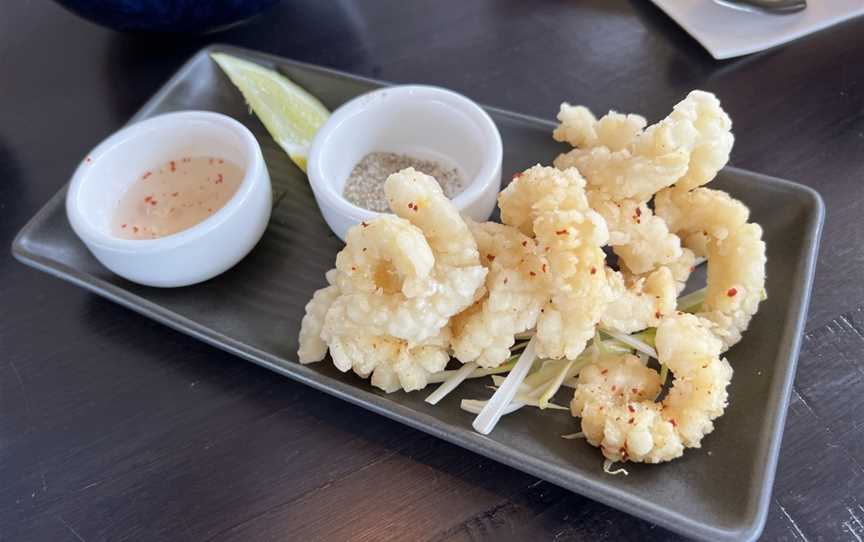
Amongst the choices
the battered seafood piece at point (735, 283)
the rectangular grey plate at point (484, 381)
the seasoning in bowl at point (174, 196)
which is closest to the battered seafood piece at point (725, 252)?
the battered seafood piece at point (735, 283)

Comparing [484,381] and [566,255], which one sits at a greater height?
[566,255]

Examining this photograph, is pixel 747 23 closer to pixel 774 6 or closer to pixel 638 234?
pixel 774 6

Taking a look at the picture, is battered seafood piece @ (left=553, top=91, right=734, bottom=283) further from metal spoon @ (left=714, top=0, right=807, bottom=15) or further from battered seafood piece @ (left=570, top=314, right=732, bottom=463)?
metal spoon @ (left=714, top=0, right=807, bottom=15)

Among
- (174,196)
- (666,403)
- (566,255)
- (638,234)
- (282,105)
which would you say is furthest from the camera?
(282,105)

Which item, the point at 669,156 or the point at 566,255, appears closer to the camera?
the point at 566,255

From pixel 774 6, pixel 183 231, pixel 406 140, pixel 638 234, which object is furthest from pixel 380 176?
pixel 774 6

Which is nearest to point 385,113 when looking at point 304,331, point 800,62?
point 304,331
